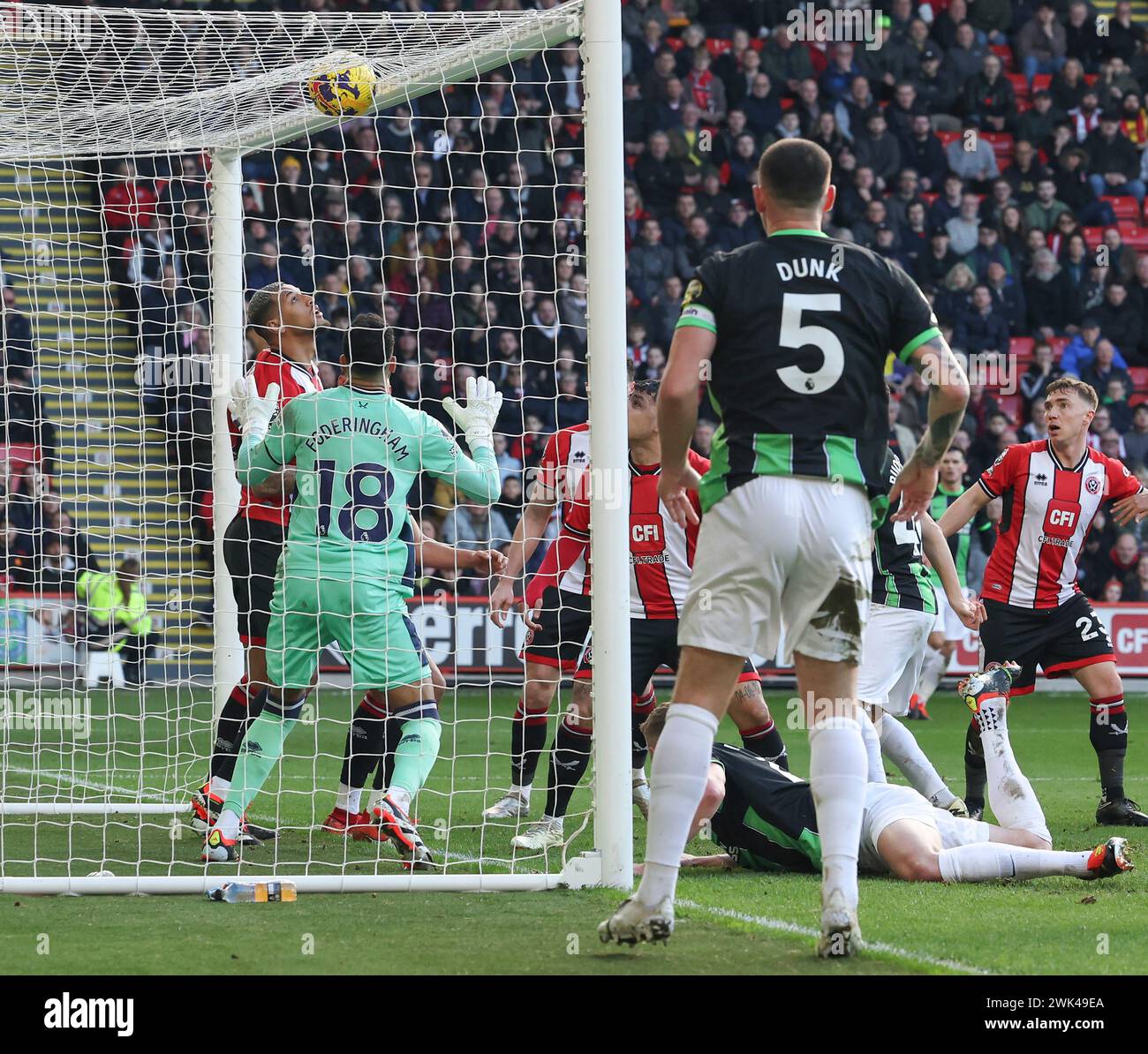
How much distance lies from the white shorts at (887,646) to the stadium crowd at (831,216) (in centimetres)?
805

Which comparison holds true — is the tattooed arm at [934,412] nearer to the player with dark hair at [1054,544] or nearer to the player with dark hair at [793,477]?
the player with dark hair at [793,477]

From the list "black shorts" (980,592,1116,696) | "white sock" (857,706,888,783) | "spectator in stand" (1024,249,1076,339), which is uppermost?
"spectator in stand" (1024,249,1076,339)

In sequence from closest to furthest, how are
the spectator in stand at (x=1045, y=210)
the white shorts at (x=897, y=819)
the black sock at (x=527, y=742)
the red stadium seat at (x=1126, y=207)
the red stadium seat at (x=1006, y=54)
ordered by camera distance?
the white shorts at (x=897, y=819)
the black sock at (x=527, y=742)
the spectator in stand at (x=1045, y=210)
the red stadium seat at (x=1126, y=207)
the red stadium seat at (x=1006, y=54)

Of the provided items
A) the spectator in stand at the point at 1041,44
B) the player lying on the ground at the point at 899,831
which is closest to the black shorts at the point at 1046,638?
the player lying on the ground at the point at 899,831

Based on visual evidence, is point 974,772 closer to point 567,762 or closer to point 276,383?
point 567,762

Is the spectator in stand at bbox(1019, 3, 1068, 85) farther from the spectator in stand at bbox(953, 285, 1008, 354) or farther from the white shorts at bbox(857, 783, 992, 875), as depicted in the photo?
Result: the white shorts at bbox(857, 783, 992, 875)

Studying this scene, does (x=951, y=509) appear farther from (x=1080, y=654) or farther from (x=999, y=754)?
(x=999, y=754)

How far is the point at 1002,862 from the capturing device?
5961mm

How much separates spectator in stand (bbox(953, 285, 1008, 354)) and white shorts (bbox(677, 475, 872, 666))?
47.0ft

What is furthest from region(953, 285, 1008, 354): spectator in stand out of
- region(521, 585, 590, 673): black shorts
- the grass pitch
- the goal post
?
region(521, 585, 590, 673): black shorts

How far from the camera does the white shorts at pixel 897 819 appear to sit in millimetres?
6094

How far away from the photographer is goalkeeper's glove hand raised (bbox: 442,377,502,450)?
6.43m

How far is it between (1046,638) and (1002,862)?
2.88 metres

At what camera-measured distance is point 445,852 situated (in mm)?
6520
